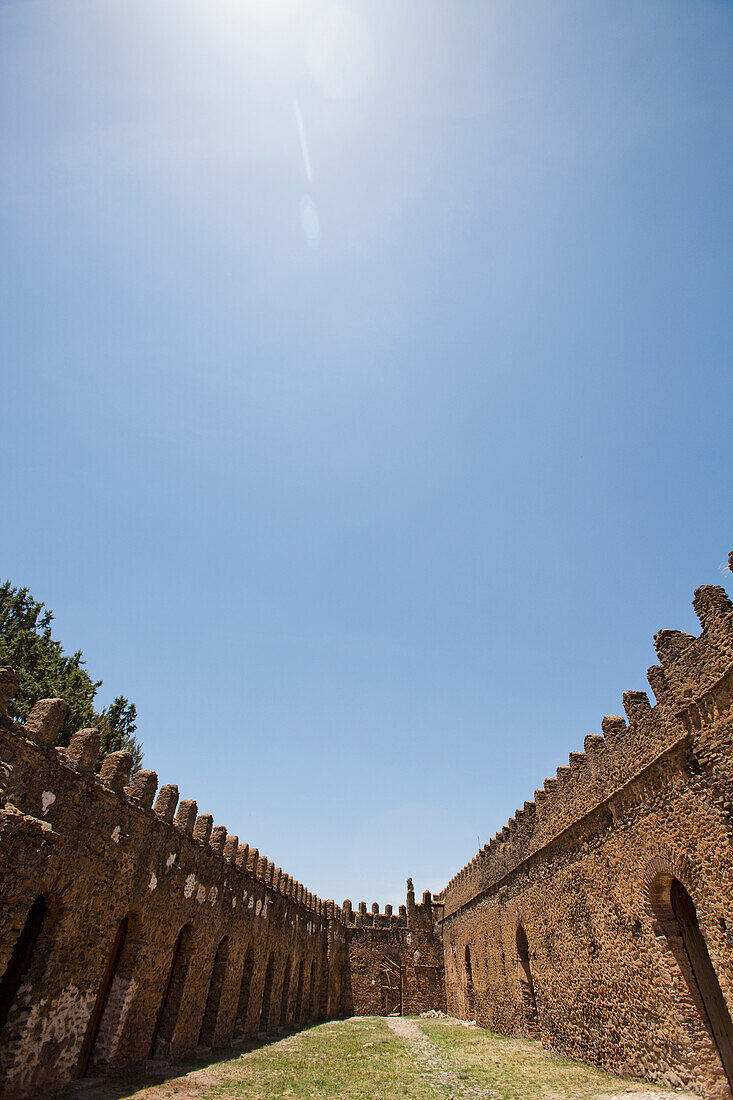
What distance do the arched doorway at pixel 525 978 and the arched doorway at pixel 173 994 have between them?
1116 cm

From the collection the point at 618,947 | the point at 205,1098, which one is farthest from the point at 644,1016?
the point at 205,1098

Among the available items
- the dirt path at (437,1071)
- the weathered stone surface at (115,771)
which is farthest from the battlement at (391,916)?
the weathered stone surface at (115,771)

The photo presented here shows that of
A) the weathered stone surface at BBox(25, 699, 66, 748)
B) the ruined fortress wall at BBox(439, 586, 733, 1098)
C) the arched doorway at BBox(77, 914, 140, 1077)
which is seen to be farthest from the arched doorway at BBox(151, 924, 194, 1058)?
the ruined fortress wall at BBox(439, 586, 733, 1098)

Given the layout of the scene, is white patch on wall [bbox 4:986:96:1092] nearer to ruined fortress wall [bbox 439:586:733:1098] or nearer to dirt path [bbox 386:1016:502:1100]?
dirt path [bbox 386:1016:502:1100]

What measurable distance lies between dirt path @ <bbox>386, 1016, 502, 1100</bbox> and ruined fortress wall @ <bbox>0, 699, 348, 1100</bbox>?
5090 mm

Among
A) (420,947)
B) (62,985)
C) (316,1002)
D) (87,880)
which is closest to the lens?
(62,985)

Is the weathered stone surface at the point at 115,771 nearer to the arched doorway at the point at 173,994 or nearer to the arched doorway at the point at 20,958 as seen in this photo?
the arched doorway at the point at 20,958

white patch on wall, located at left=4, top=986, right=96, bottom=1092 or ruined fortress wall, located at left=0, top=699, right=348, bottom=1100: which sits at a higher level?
ruined fortress wall, located at left=0, top=699, right=348, bottom=1100

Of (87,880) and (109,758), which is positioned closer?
(87,880)

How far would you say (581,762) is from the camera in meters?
14.1

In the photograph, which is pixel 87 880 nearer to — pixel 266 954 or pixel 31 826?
pixel 31 826

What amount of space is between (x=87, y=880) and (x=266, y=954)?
12.1 meters

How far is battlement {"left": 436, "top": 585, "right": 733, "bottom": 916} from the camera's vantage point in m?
9.05

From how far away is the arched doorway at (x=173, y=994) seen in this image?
10.7m
